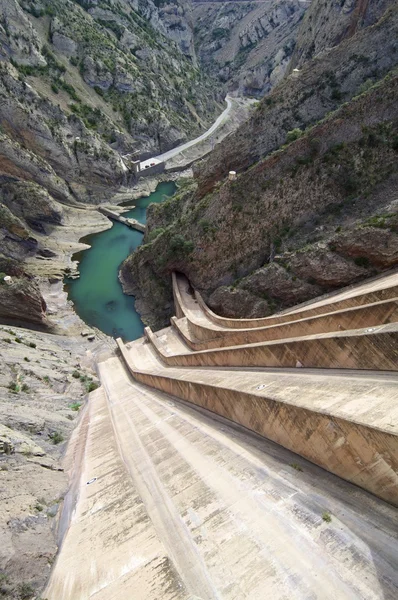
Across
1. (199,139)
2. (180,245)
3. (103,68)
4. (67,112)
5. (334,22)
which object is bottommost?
(180,245)

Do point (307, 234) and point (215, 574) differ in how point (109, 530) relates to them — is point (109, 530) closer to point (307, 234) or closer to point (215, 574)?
point (215, 574)

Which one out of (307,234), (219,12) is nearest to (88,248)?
(307,234)

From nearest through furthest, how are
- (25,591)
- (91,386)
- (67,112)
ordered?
(25,591), (91,386), (67,112)

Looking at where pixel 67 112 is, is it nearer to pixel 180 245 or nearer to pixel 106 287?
pixel 106 287

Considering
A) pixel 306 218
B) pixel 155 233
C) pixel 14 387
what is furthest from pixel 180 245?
pixel 14 387

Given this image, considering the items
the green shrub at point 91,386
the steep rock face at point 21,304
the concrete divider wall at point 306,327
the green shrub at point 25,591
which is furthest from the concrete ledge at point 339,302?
the steep rock face at point 21,304

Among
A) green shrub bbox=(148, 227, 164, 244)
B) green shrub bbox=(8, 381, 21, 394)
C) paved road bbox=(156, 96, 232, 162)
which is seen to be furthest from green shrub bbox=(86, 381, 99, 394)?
paved road bbox=(156, 96, 232, 162)
